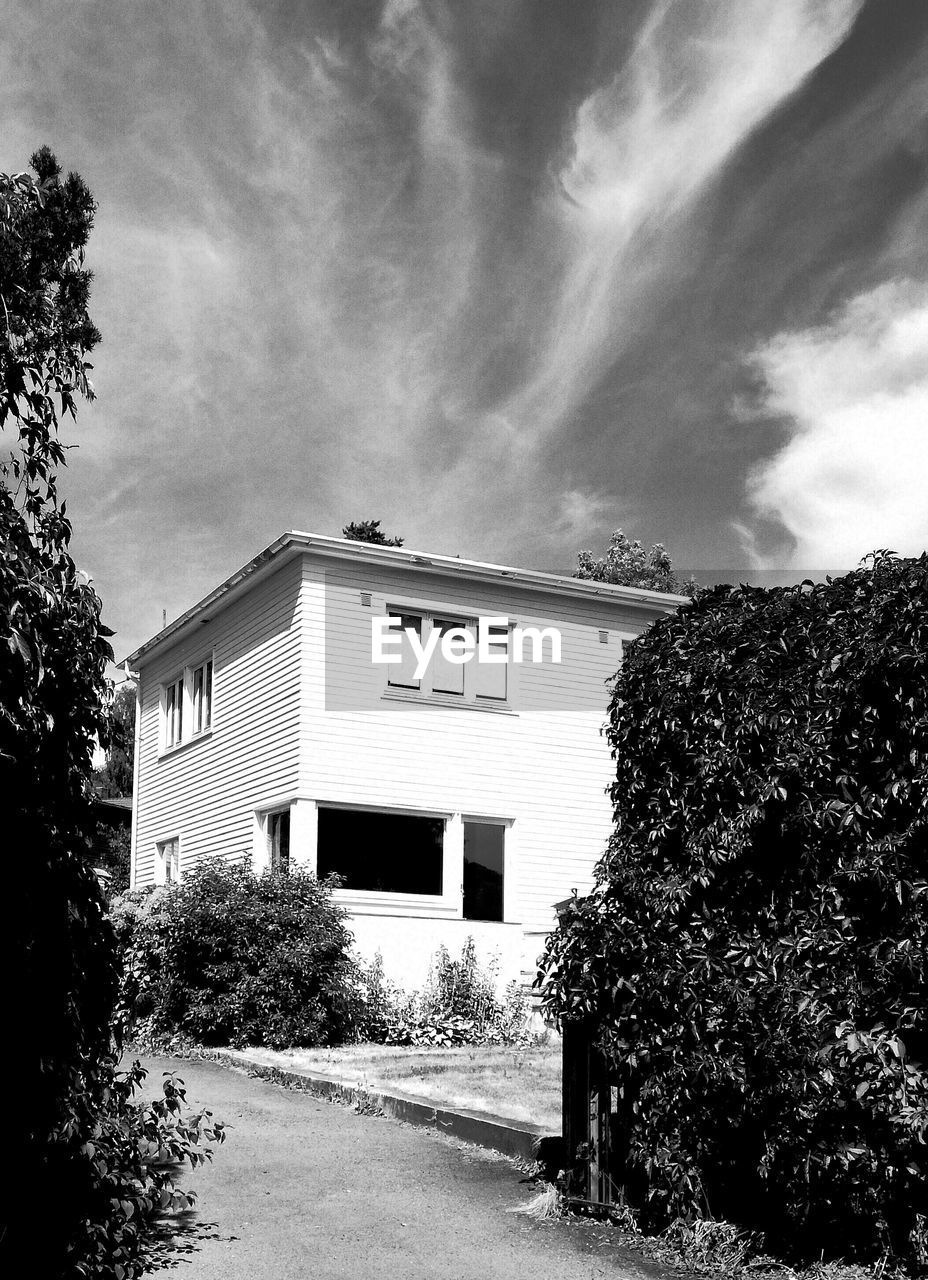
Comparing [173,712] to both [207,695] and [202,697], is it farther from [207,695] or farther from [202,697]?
[207,695]

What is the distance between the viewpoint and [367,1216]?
21.1ft

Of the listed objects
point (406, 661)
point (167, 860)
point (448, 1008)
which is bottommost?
point (448, 1008)

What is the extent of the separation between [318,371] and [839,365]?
15369 mm

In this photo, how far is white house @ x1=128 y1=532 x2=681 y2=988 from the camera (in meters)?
18.2

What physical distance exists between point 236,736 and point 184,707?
3.15 metres

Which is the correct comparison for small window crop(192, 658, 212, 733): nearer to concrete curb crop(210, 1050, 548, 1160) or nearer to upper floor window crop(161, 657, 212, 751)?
upper floor window crop(161, 657, 212, 751)

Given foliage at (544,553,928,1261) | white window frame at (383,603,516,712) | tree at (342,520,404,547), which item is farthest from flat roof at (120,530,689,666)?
tree at (342,520,404,547)

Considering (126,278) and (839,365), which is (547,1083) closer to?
(126,278)

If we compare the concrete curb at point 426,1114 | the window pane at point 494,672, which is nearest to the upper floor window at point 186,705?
the window pane at point 494,672

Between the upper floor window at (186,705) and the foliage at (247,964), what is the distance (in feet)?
23.2

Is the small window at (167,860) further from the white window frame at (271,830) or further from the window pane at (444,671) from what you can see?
the window pane at (444,671)

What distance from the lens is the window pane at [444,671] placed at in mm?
19531

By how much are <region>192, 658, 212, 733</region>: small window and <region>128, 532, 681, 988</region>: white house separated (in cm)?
32

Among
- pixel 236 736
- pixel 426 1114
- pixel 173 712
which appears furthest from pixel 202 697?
pixel 426 1114
